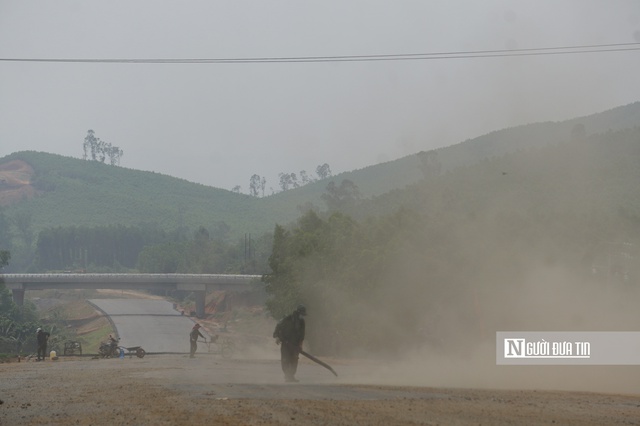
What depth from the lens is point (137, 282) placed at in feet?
481

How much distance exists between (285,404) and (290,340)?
8440mm

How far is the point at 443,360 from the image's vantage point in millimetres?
41625

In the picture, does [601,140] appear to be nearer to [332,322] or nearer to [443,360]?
[332,322]

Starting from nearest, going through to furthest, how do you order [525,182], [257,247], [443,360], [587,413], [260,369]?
[587,413] < [260,369] < [443,360] < [525,182] < [257,247]

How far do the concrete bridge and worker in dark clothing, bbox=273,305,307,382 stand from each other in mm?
104742

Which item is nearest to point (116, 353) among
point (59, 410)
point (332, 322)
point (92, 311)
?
point (332, 322)

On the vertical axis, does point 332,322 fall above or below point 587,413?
above

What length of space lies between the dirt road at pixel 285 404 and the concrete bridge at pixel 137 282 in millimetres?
108165

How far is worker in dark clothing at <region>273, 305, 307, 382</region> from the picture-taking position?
2697 centimetres

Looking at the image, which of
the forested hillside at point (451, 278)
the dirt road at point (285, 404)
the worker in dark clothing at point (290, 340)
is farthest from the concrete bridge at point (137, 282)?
the dirt road at point (285, 404)

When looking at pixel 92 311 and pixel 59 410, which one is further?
pixel 92 311

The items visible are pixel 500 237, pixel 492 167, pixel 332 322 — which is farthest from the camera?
pixel 492 167

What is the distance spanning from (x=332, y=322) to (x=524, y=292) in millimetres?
19811

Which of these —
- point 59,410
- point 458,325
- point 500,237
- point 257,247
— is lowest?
point 59,410
